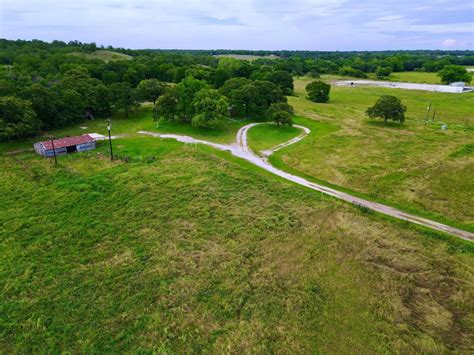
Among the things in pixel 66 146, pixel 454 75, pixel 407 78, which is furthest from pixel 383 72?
pixel 66 146

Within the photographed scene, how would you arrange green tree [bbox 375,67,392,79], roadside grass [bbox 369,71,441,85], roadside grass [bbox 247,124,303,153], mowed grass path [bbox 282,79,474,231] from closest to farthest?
mowed grass path [bbox 282,79,474,231]
roadside grass [bbox 247,124,303,153]
roadside grass [bbox 369,71,441,85]
green tree [bbox 375,67,392,79]

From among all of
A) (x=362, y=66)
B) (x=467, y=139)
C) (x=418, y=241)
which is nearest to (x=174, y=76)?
(x=467, y=139)

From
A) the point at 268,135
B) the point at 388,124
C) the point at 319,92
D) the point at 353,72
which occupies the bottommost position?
the point at 268,135

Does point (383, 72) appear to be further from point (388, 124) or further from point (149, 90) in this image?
point (149, 90)

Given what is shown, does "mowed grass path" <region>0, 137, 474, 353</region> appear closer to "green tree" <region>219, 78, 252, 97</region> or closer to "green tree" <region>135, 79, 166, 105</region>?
"green tree" <region>135, 79, 166, 105</region>

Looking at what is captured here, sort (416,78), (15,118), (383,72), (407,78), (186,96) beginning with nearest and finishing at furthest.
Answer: (15,118)
(186,96)
(416,78)
(407,78)
(383,72)

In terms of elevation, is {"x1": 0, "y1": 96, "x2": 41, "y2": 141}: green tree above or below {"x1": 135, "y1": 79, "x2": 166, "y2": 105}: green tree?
below

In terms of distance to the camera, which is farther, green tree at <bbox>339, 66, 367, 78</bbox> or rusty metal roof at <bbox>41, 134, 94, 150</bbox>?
green tree at <bbox>339, 66, 367, 78</bbox>

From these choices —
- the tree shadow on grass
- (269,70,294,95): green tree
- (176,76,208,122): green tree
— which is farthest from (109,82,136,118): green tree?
the tree shadow on grass
